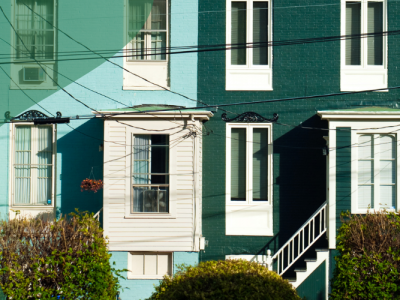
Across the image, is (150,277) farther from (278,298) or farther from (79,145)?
(278,298)

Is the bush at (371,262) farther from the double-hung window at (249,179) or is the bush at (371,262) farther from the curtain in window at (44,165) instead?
the curtain in window at (44,165)

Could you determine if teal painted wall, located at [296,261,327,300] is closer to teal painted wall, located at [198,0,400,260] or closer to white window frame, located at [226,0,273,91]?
teal painted wall, located at [198,0,400,260]

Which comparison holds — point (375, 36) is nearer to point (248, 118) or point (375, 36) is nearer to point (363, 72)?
point (363, 72)

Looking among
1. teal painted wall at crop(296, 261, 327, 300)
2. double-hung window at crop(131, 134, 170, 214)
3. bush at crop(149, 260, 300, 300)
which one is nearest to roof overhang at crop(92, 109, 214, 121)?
double-hung window at crop(131, 134, 170, 214)

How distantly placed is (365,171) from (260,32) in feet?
14.8

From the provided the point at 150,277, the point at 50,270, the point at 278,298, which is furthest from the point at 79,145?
the point at 278,298

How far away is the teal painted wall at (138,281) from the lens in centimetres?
1281

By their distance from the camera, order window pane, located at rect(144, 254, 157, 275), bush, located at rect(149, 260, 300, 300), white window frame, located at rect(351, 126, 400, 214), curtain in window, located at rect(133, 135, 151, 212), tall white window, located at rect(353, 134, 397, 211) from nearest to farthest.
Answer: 1. bush, located at rect(149, 260, 300, 300)
2. white window frame, located at rect(351, 126, 400, 214)
3. tall white window, located at rect(353, 134, 397, 211)
4. curtain in window, located at rect(133, 135, 151, 212)
5. window pane, located at rect(144, 254, 157, 275)

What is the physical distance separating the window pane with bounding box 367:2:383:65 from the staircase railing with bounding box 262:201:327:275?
13.4 ft

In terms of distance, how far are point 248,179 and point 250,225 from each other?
1179mm

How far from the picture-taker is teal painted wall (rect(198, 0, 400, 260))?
1339 centimetres

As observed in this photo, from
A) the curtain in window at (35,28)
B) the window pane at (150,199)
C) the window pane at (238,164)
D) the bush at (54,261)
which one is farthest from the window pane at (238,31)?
the bush at (54,261)

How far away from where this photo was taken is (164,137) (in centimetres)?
1297

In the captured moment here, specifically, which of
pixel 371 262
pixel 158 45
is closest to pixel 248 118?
pixel 158 45
